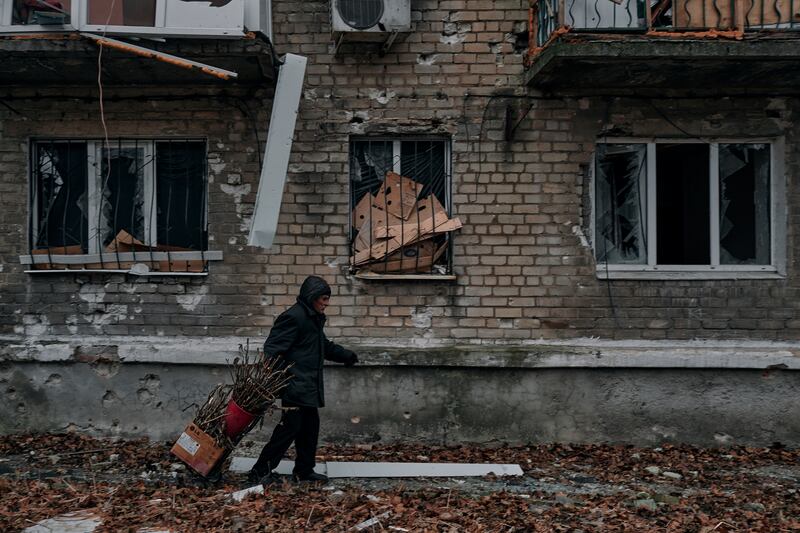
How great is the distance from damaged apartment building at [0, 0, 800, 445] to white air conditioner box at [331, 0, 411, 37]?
157 mm

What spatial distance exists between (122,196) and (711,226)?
5372mm

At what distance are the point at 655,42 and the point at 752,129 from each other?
1.53m

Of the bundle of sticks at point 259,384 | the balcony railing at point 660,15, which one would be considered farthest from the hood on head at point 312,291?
the balcony railing at point 660,15

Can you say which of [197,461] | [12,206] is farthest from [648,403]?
[12,206]

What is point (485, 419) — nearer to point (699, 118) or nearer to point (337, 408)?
point (337, 408)

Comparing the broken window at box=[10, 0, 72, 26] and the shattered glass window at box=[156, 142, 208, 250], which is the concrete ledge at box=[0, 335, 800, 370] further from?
the broken window at box=[10, 0, 72, 26]

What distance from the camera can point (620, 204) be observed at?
7680mm

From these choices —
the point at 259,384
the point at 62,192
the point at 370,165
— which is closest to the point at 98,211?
the point at 62,192

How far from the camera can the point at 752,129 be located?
7.50 meters

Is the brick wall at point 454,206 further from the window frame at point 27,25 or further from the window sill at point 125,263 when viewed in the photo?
the window frame at point 27,25

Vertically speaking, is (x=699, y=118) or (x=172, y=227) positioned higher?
(x=699, y=118)

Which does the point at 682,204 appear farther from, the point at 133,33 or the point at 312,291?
the point at 133,33

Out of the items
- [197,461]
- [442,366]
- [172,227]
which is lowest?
[197,461]

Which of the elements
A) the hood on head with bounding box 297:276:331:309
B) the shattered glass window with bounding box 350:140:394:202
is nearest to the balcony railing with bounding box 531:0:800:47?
the shattered glass window with bounding box 350:140:394:202
